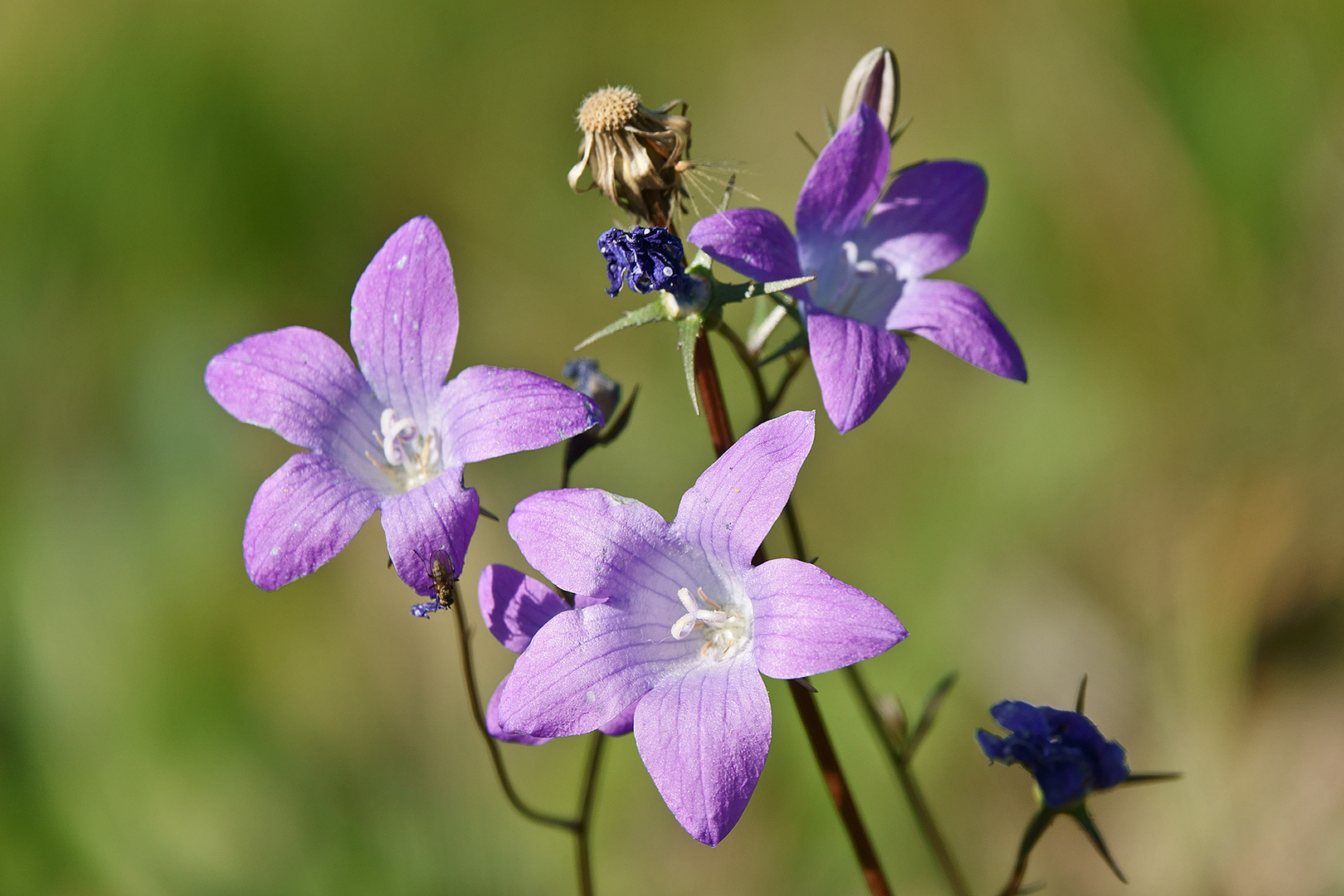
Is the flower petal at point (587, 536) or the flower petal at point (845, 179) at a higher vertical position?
the flower petal at point (845, 179)

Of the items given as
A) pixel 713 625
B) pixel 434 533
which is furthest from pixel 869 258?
pixel 434 533

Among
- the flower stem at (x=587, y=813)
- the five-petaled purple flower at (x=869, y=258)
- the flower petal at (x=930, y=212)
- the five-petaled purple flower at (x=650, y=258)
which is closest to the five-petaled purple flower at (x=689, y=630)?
the five-petaled purple flower at (x=869, y=258)

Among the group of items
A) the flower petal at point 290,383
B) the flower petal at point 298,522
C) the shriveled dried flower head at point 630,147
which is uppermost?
the shriveled dried flower head at point 630,147

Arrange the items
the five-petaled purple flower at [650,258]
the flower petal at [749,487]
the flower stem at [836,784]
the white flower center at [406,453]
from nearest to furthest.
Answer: the flower petal at [749,487] → the five-petaled purple flower at [650,258] → the flower stem at [836,784] → the white flower center at [406,453]

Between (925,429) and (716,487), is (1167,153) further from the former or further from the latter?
(716,487)

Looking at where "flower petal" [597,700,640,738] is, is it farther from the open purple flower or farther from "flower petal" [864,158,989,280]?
"flower petal" [864,158,989,280]

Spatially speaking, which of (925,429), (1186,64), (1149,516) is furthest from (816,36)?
(1149,516)

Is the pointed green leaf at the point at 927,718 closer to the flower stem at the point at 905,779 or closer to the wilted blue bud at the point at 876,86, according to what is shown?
the flower stem at the point at 905,779

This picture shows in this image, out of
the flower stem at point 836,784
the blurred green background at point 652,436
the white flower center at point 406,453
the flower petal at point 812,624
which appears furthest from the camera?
the blurred green background at point 652,436

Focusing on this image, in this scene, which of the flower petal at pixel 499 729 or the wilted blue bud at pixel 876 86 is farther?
the wilted blue bud at pixel 876 86

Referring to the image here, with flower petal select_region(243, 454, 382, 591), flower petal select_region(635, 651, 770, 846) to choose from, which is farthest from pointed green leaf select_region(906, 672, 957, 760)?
flower petal select_region(243, 454, 382, 591)
